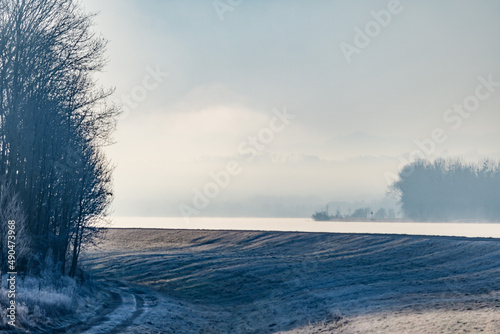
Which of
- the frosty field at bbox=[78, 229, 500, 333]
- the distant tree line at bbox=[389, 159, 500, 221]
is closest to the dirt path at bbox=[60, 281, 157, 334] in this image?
the frosty field at bbox=[78, 229, 500, 333]

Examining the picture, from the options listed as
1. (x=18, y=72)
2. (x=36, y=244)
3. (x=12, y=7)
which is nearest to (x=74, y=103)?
(x=18, y=72)

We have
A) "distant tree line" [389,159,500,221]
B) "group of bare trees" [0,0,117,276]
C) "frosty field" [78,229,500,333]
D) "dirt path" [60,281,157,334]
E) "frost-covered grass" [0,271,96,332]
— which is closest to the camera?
"frost-covered grass" [0,271,96,332]

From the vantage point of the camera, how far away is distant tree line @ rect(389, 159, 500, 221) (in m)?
137

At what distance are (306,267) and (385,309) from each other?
1784 cm

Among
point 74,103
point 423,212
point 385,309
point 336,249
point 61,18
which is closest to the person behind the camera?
point 385,309

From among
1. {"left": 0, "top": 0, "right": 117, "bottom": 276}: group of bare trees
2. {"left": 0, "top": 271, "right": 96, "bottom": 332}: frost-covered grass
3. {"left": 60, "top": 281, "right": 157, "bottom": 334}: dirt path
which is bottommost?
{"left": 60, "top": 281, "right": 157, "bottom": 334}: dirt path

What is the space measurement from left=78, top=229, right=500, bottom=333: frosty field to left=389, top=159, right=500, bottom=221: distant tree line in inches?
3600

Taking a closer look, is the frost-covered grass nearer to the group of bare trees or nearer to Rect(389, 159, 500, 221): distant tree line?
the group of bare trees

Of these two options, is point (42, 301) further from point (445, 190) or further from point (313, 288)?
point (445, 190)

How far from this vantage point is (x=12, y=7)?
98.4 ft

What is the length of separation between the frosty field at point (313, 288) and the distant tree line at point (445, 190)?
91.4 m

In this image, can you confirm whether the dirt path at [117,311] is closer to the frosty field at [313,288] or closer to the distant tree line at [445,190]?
the frosty field at [313,288]

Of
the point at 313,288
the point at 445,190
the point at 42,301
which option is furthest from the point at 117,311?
the point at 445,190

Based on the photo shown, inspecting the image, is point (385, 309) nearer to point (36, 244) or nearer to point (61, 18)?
point (36, 244)
